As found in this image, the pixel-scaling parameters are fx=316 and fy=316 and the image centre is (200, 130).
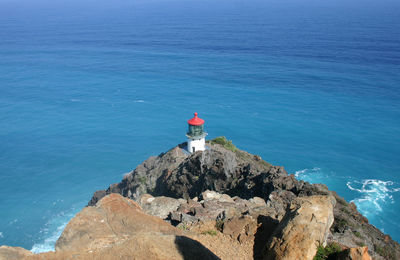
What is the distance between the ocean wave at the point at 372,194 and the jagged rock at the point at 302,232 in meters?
34.7

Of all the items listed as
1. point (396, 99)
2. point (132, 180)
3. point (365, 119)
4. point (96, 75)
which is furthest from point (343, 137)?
point (96, 75)

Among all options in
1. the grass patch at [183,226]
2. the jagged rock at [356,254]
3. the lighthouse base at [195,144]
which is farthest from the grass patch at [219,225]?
the lighthouse base at [195,144]

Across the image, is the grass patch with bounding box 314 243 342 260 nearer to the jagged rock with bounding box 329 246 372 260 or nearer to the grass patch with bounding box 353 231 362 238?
the jagged rock with bounding box 329 246 372 260

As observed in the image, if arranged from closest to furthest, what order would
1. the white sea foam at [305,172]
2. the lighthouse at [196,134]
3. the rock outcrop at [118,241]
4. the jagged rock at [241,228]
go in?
the rock outcrop at [118,241] → the jagged rock at [241,228] → the lighthouse at [196,134] → the white sea foam at [305,172]

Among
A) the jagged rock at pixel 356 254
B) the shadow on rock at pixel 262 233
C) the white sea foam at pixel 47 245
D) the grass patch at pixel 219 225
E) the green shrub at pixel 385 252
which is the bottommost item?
the white sea foam at pixel 47 245

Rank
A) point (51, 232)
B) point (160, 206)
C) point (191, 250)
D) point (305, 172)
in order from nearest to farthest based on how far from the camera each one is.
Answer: point (191, 250)
point (160, 206)
point (51, 232)
point (305, 172)

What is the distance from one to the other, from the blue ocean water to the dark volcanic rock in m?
14.6

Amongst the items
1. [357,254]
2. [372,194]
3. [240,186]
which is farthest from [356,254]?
[372,194]

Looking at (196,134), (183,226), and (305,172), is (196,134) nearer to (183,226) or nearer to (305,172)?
(183,226)

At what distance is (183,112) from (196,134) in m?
36.5

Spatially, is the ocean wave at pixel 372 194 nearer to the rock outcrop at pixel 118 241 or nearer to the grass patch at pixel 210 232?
the grass patch at pixel 210 232

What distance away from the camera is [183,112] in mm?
73125

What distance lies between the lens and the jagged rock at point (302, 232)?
12.0 m

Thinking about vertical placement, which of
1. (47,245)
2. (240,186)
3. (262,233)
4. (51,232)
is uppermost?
(262,233)
